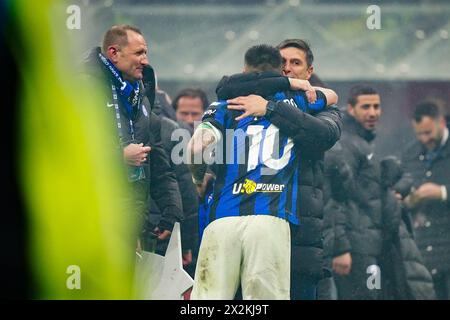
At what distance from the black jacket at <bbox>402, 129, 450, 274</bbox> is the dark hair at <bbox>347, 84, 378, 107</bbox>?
1.63ft

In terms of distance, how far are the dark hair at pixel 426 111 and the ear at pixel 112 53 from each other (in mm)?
1913

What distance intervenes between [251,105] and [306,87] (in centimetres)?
34

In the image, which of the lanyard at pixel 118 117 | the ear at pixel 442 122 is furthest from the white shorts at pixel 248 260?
the ear at pixel 442 122

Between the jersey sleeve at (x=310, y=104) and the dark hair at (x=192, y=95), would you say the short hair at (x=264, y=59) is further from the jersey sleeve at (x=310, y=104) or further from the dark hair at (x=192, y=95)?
the dark hair at (x=192, y=95)

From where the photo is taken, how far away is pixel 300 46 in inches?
289

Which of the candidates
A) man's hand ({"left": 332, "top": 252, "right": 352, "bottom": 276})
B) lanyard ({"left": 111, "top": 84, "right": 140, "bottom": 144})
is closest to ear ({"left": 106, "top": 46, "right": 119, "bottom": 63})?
lanyard ({"left": 111, "top": 84, "right": 140, "bottom": 144})

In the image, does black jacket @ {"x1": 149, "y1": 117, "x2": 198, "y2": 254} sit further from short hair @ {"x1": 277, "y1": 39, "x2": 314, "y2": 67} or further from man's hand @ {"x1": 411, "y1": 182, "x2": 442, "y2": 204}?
man's hand @ {"x1": 411, "y1": 182, "x2": 442, "y2": 204}

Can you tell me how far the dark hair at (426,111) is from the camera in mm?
7934

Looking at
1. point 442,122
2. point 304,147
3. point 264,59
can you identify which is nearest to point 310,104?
point 304,147

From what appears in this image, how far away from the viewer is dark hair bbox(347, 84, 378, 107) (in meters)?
7.75

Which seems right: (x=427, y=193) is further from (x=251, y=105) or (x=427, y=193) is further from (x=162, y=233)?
(x=162, y=233)
